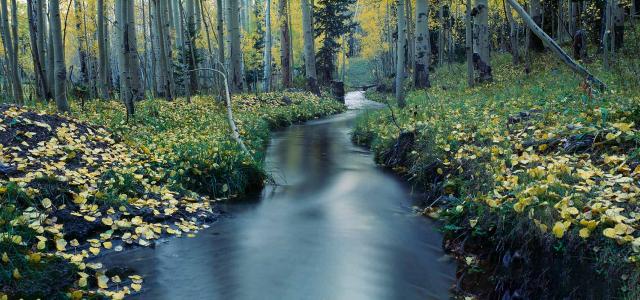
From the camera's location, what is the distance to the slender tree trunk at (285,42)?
66.9 ft

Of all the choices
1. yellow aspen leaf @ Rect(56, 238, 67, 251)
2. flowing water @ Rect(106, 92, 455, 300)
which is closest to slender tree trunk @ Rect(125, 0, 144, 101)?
flowing water @ Rect(106, 92, 455, 300)

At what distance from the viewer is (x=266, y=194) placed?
7.02 m

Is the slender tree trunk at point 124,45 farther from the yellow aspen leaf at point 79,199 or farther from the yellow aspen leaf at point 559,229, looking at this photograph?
the yellow aspen leaf at point 559,229

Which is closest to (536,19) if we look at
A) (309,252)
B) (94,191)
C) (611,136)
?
(611,136)

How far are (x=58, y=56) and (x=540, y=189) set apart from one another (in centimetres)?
816

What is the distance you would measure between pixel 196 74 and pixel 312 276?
54.4 ft

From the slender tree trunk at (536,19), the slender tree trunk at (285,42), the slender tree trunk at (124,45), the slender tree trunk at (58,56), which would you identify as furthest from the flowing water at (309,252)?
the slender tree trunk at (285,42)

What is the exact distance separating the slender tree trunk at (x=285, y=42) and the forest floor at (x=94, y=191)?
12.6 metres

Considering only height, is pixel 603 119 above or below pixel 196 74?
below

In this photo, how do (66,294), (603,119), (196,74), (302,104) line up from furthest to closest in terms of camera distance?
(196,74), (302,104), (603,119), (66,294)

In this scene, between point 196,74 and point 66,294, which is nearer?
point 66,294

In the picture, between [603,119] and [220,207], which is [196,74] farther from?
[603,119]

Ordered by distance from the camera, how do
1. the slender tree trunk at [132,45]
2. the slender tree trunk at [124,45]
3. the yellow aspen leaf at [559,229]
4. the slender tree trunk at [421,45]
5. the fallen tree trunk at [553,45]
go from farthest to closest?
the slender tree trunk at [421,45] < the slender tree trunk at [132,45] < the slender tree trunk at [124,45] < the fallen tree trunk at [553,45] < the yellow aspen leaf at [559,229]

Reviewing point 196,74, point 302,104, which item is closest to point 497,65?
point 302,104
